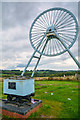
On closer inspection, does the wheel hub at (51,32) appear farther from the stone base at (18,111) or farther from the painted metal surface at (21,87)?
the stone base at (18,111)

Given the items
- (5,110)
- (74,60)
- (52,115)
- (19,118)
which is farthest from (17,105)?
(74,60)

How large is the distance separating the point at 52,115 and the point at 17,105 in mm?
2263

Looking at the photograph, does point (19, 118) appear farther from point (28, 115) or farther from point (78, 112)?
point (78, 112)

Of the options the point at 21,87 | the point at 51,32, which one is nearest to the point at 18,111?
the point at 21,87

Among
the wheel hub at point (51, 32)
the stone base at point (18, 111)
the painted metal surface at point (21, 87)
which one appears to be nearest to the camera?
the stone base at point (18, 111)

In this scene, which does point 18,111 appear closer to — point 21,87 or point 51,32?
point 21,87

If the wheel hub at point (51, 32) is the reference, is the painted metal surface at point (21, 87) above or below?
below

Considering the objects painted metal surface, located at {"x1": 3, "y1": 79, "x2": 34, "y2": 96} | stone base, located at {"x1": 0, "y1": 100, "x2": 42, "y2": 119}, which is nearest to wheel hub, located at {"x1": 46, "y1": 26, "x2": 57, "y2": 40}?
painted metal surface, located at {"x1": 3, "y1": 79, "x2": 34, "y2": 96}

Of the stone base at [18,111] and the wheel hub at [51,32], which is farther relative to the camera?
the wheel hub at [51,32]

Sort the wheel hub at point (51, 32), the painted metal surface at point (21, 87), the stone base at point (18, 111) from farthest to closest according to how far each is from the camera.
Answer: the wheel hub at point (51, 32), the painted metal surface at point (21, 87), the stone base at point (18, 111)

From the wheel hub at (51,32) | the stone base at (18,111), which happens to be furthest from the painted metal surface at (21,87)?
the wheel hub at (51,32)

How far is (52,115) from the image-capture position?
532cm

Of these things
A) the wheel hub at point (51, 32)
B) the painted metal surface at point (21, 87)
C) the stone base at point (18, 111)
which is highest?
the wheel hub at point (51, 32)

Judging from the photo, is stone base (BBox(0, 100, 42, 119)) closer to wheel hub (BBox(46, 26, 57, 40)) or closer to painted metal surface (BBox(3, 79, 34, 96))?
painted metal surface (BBox(3, 79, 34, 96))
